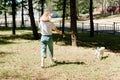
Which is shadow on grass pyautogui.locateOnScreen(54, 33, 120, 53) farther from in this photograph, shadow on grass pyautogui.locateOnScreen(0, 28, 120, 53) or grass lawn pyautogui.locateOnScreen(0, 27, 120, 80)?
grass lawn pyautogui.locateOnScreen(0, 27, 120, 80)

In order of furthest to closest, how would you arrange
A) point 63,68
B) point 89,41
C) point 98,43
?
1. point 89,41
2. point 98,43
3. point 63,68

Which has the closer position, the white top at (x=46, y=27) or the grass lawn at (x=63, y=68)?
the grass lawn at (x=63, y=68)

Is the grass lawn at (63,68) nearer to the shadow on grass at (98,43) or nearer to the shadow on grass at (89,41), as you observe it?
the shadow on grass at (98,43)

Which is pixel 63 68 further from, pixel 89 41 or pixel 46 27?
pixel 89 41

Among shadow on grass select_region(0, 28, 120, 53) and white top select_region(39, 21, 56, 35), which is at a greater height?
white top select_region(39, 21, 56, 35)

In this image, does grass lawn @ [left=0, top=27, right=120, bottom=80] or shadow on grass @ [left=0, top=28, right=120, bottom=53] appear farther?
shadow on grass @ [left=0, top=28, right=120, bottom=53]

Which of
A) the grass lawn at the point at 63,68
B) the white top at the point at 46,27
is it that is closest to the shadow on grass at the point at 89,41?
the grass lawn at the point at 63,68

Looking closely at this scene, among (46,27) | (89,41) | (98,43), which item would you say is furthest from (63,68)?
(89,41)

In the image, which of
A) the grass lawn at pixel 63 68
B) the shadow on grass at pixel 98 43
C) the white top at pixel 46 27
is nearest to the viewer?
the grass lawn at pixel 63 68

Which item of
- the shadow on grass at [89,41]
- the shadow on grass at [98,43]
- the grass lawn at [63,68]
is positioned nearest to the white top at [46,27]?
the grass lawn at [63,68]

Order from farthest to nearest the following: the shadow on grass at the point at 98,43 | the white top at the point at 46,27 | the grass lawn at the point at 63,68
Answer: the shadow on grass at the point at 98,43 < the white top at the point at 46,27 < the grass lawn at the point at 63,68

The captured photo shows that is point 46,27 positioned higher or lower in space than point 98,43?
higher

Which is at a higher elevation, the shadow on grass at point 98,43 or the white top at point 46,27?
the white top at point 46,27

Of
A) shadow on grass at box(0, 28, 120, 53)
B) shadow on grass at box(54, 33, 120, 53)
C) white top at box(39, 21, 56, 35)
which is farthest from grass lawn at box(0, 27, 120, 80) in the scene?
shadow on grass at box(0, 28, 120, 53)
